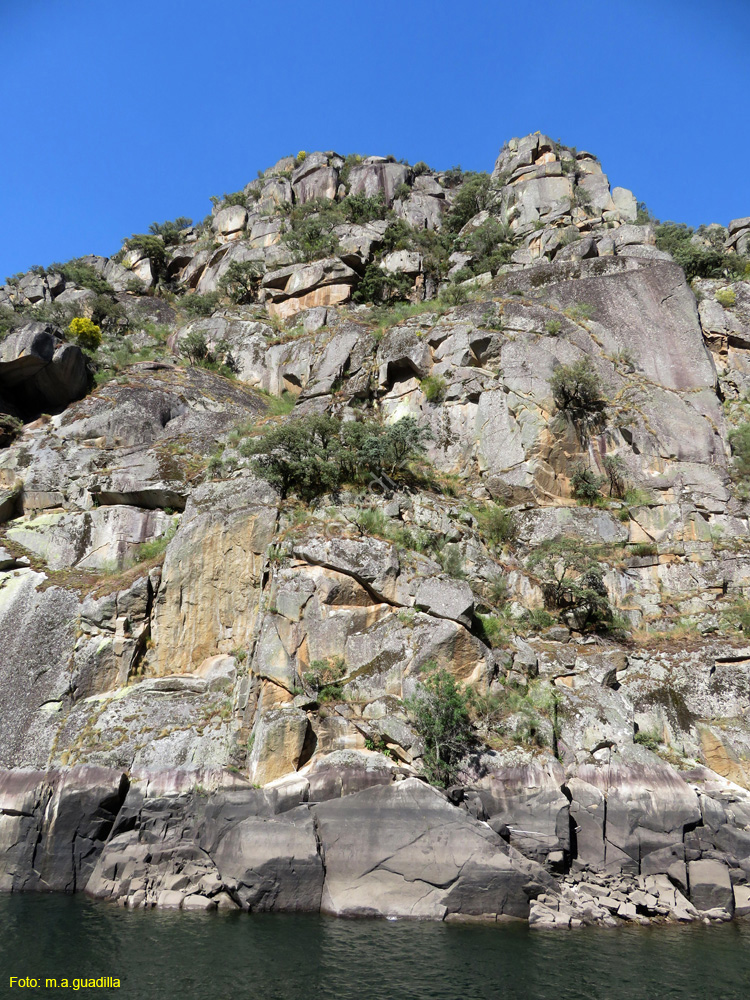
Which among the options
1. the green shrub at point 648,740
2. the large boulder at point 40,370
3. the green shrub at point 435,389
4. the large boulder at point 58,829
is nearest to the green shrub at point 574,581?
the green shrub at point 648,740

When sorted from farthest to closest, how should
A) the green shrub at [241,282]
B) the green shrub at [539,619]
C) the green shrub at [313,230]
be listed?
the green shrub at [241,282], the green shrub at [313,230], the green shrub at [539,619]

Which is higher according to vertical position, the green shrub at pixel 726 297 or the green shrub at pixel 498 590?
the green shrub at pixel 726 297

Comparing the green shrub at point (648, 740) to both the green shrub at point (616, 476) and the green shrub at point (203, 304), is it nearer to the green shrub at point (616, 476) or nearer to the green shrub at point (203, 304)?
the green shrub at point (616, 476)

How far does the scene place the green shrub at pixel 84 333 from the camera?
33438 millimetres

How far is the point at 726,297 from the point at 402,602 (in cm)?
2179

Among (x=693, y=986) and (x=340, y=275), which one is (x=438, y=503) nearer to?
(x=693, y=986)

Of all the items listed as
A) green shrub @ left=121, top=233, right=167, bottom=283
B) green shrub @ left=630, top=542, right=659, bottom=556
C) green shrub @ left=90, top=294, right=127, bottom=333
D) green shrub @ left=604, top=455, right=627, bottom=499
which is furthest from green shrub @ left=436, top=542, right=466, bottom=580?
green shrub @ left=121, top=233, right=167, bottom=283

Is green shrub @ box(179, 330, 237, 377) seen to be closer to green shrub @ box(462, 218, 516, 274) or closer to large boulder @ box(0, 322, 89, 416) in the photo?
large boulder @ box(0, 322, 89, 416)

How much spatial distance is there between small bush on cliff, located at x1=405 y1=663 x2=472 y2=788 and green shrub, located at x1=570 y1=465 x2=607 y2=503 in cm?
1006

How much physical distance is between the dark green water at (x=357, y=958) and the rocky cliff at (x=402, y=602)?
888 mm

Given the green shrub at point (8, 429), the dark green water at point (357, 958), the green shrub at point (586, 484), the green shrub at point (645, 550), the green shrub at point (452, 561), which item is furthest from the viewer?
the green shrub at point (8, 429)

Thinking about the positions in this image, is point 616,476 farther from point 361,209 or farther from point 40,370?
point 361,209

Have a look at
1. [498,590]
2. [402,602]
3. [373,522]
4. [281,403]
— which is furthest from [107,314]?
[498,590]

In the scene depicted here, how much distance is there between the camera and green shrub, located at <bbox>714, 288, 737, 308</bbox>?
28.3m
